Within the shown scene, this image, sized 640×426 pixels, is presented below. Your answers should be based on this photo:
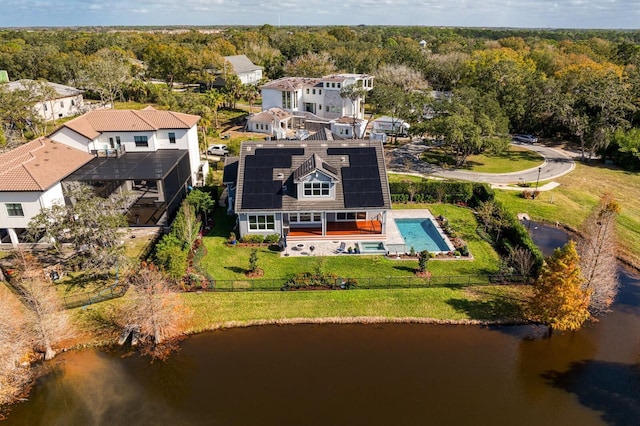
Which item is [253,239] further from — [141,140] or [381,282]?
[141,140]

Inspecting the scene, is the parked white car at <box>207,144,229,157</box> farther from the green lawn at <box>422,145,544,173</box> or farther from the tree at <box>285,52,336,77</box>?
the tree at <box>285,52,336,77</box>

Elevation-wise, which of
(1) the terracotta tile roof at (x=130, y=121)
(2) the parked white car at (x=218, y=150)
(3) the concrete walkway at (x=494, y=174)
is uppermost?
(1) the terracotta tile roof at (x=130, y=121)

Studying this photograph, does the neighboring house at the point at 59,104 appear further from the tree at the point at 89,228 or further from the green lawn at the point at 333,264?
the green lawn at the point at 333,264

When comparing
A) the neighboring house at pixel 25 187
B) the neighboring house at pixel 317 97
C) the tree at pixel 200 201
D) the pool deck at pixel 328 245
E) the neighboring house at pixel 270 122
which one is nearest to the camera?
the neighboring house at pixel 25 187

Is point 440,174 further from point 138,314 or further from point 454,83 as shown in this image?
point 454,83

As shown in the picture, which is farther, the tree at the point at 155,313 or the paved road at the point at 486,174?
the paved road at the point at 486,174

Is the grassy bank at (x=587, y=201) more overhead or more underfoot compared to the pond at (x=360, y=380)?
more overhead

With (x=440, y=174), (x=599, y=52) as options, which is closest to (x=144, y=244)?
(x=440, y=174)

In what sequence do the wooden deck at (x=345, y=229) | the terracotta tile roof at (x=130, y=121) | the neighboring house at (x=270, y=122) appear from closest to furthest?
the wooden deck at (x=345, y=229) < the terracotta tile roof at (x=130, y=121) < the neighboring house at (x=270, y=122)

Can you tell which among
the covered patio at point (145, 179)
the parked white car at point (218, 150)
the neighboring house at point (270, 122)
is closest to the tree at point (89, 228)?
the covered patio at point (145, 179)
